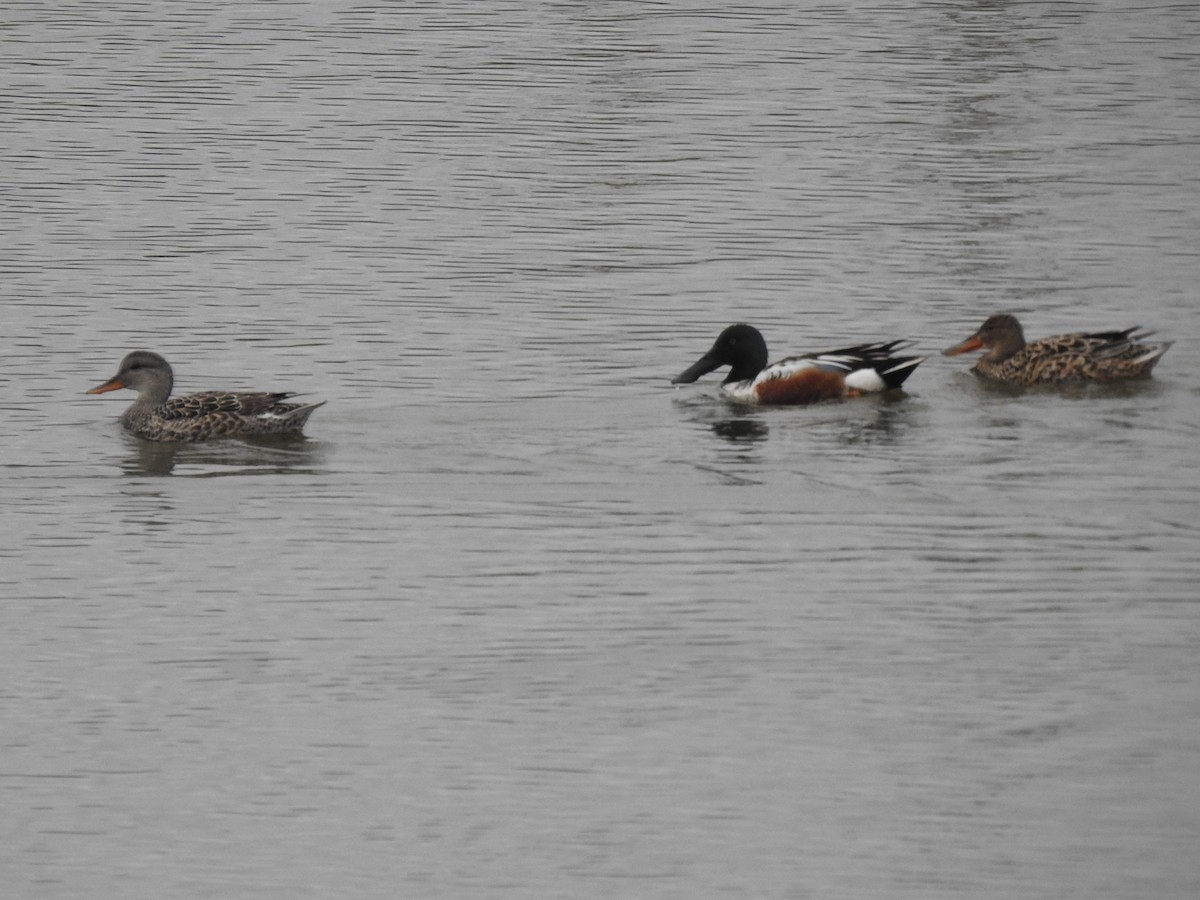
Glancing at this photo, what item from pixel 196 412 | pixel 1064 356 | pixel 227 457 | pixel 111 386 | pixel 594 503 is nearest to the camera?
pixel 594 503

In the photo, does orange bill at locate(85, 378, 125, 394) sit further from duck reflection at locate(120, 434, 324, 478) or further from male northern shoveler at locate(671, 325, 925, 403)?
male northern shoveler at locate(671, 325, 925, 403)

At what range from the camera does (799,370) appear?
15.9 meters

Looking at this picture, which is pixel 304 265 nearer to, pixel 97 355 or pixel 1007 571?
pixel 97 355

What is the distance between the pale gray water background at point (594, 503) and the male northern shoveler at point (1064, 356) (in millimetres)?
200

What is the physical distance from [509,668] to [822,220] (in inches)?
427

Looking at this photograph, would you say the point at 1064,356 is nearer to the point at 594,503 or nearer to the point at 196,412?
the point at 594,503

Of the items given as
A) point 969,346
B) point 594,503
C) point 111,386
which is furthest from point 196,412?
point 969,346

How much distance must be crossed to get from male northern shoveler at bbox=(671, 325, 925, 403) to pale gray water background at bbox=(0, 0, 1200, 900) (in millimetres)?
227

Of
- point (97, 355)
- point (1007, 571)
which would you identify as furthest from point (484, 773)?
point (97, 355)

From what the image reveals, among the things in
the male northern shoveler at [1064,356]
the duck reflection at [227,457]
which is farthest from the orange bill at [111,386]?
the male northern shoveler at [1064,356]

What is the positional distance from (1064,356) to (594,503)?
Answer: 416 centimetres

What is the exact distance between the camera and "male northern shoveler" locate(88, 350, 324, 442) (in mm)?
15039

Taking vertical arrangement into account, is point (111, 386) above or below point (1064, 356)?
above

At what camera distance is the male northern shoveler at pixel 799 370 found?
15844 mm
